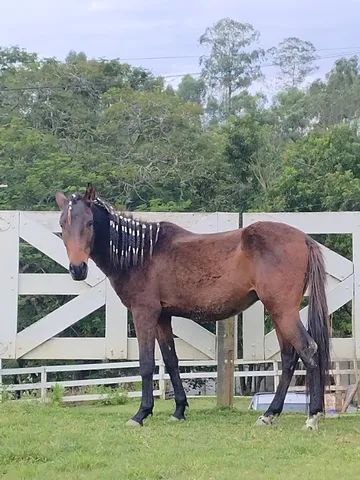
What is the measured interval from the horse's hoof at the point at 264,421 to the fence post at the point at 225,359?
45.3 inches

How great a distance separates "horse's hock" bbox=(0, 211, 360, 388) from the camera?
299 inches

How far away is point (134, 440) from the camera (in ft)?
17.3

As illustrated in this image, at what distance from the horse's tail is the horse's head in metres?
1.86

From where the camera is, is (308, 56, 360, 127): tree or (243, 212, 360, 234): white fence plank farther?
(308, 56, 360, 127): tree

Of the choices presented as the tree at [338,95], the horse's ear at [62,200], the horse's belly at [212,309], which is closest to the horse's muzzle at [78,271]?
the horse's ear at [62,200]

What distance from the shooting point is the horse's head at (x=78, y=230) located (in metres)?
6.27

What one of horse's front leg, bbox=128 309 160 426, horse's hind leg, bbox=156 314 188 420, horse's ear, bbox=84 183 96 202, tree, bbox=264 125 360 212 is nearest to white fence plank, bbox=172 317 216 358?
horse's hind leg, bbox=156 314 188 420

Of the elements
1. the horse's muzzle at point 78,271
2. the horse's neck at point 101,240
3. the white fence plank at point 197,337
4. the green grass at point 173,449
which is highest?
the horse's neck at point 101,240

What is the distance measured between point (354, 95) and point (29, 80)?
18.0m

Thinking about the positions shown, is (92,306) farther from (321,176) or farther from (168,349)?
(321,176)

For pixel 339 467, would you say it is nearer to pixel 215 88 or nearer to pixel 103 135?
pixel 103 135

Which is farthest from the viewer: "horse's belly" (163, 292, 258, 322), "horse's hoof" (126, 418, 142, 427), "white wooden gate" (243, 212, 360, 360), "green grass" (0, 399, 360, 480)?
"white wooden gate" (243, 212, 360, 360)

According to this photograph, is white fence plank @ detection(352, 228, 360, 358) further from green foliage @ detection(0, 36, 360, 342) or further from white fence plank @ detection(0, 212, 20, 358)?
green foliage @ detection(0, 36, 360, 342)

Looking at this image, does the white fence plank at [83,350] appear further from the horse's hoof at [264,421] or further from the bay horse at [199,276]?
the horse's hoof at [264,421]
